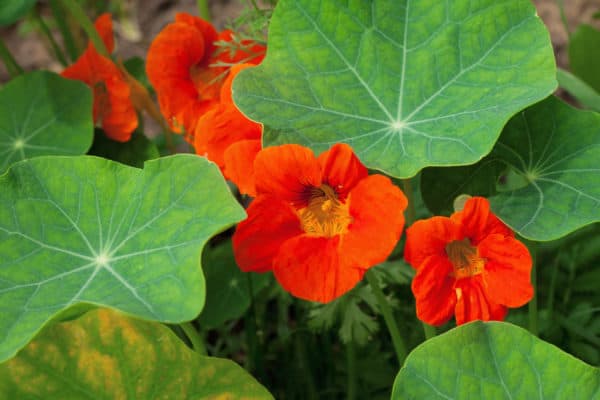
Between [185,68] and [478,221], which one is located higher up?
[185,68]

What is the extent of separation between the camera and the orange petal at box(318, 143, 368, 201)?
3.00 feet

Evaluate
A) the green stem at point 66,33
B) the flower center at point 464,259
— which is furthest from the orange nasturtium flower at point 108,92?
the flower center at point 464,259

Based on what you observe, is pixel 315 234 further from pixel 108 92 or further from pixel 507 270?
pixel 108 92

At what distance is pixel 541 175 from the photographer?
1.04m

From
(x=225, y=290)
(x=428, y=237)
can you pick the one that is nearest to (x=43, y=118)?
(x=225, y=290)

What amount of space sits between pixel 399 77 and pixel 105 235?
0.42 m

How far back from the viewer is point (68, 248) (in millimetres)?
983

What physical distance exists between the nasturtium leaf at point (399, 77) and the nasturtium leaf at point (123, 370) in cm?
27

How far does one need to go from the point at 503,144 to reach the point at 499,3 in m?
0.18

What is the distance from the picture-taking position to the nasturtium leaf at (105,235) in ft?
2.85

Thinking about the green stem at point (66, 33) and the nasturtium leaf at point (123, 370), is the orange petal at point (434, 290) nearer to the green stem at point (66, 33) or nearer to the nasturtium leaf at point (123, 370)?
the nasturtium leaf at point (123, 370)

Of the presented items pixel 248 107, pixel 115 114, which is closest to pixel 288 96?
pixel 248 107

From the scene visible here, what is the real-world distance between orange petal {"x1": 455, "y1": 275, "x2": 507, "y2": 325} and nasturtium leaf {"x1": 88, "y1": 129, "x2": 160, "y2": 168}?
0.67m

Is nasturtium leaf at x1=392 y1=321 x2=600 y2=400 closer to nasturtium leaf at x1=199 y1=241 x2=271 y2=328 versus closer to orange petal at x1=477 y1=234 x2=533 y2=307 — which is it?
orange petal at x1=477 y1=234 x2=533 y2=307
